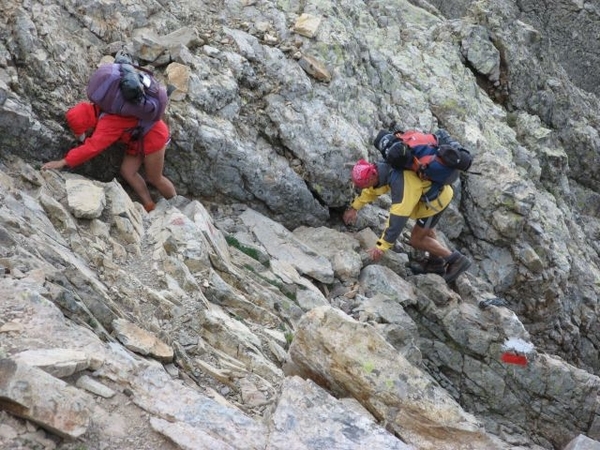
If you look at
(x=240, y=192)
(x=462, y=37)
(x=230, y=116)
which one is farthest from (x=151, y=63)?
(x=462, y=37)

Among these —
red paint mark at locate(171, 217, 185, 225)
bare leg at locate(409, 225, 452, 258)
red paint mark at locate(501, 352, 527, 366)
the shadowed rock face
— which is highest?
the shadowed rock face

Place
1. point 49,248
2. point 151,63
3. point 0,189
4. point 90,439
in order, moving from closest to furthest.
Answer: point 90,439 → point 49,248 → point 0,189 → point 151,63

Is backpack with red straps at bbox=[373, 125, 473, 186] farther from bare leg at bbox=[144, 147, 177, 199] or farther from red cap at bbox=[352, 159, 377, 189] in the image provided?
bare leg at bbox=[144, 147, 177, 199]

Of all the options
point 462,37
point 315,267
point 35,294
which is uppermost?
point 462,37

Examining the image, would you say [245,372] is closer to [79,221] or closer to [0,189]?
[79,221]

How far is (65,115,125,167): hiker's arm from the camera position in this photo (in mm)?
9469

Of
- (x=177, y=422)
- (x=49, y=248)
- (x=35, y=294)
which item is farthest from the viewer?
(x=49, y=248)

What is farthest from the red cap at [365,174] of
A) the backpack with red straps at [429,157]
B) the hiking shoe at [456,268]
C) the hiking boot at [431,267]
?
the hiking shoe at [456,268]

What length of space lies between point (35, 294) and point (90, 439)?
5.94 feet

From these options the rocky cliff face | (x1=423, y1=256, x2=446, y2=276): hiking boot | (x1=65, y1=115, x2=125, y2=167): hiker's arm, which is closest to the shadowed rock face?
the rocky cliff face

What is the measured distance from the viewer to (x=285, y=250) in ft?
39.1

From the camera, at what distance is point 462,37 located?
20.4 m

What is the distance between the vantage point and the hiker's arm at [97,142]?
31.1 feet

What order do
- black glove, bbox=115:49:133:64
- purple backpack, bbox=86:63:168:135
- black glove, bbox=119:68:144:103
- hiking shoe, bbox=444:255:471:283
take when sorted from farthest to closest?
hiking shoe, bbox=444:255:471:283 < black glove, bbox=115:49:133:64 < purple backpack, bbox=86:63:168:135 < black glove, bbox=119:68:144:103
